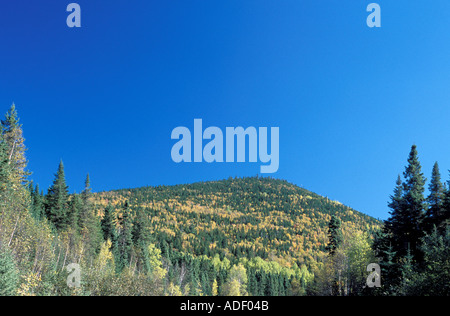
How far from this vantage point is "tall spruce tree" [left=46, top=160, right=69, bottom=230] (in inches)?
2621

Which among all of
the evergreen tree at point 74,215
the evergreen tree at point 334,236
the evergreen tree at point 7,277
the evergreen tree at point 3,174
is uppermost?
the evergreen tree at point 3,174

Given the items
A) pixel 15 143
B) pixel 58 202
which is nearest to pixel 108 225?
pixel 58 202

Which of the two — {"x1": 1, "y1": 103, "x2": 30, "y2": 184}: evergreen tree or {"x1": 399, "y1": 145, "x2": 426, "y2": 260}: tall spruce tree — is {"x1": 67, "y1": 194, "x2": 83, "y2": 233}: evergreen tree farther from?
{"x1": 399, "y1": 145, "x2": 426, "y2": 260}: tall spruce tree

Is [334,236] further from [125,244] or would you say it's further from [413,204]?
[125,244]

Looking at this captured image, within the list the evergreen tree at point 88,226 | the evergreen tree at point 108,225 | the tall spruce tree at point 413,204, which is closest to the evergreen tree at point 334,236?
the tall spruce tree at point 413,204

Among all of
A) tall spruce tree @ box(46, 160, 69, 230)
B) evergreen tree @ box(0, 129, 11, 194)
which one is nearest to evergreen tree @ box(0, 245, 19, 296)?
evergreen tree @ box(0, 129, 11, 194)

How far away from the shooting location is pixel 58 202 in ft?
221

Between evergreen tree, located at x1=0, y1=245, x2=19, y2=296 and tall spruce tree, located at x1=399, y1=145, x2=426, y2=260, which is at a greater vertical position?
tall spruce tree, located at x1=399, y1=145, x2=426, y2=260

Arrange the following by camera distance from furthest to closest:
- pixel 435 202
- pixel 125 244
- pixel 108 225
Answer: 1. pixel 108 225
2. pixel 125 244
3. pixel 435 202

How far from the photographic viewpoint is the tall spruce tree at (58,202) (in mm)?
66562

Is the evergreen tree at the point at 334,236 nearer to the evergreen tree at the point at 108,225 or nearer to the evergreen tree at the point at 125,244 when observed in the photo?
the evergreen tree at the point at 125,244

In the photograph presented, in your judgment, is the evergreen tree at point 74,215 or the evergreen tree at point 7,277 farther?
the evergreen tree at point 74,215

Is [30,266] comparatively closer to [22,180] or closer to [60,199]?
[22,180]
